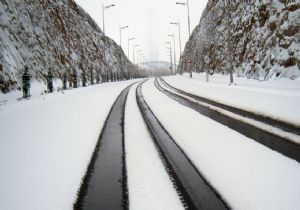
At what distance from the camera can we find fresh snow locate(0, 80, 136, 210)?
147 inches

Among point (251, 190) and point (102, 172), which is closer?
point (251, 190)

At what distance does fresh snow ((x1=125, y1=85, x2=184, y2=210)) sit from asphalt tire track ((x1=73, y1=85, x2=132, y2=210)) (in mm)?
100

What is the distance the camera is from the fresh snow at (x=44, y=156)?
12.3 ft

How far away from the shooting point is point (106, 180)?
14.1 ft

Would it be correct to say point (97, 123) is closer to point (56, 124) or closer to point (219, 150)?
point (56, 124)

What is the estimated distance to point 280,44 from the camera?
67.7ft

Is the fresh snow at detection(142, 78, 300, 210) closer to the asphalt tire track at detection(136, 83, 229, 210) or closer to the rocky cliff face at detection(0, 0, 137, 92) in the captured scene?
the asphalt tire track at detection(136, 83, 229, 210)

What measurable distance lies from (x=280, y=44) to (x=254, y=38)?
5.93m

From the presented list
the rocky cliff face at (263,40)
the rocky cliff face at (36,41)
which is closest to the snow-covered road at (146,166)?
the rocky cliff face at (36,41)

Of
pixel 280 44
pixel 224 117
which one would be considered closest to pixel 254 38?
pixel 280 44

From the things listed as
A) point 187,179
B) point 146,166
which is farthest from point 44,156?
point 187,179

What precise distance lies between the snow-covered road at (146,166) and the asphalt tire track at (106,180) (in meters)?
0.09

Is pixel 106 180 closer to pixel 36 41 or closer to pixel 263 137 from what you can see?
pixel 263 137

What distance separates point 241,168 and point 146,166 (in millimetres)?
1282
